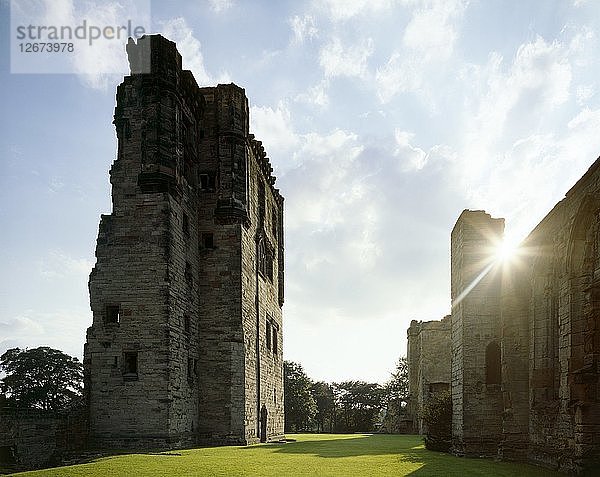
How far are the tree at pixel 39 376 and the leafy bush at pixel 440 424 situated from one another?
28.0 metres

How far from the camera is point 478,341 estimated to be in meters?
18.7

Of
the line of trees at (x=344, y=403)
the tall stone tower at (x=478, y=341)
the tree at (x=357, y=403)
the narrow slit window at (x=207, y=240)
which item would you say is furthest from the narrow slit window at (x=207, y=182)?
the tree at (x=357, y=403)

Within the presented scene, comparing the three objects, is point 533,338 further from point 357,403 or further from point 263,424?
point 357,403

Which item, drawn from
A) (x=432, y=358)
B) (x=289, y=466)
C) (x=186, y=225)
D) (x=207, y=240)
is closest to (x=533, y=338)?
(x=289, y=466)

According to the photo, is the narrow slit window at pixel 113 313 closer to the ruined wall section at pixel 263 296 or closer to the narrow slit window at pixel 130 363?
the narrow slit window at pixel 130 363

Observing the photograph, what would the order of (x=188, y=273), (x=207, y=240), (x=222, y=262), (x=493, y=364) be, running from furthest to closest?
(x=207, y=240) → (x=222, y=262) → (x=188, y=273) → (x=493, y=364)

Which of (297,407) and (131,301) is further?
(297,407)

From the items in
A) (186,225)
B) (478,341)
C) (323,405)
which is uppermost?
(186,225)

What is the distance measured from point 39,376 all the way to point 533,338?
119 ft

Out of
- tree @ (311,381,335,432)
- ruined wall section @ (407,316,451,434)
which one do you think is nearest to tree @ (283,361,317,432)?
ruined wall section @ (407,316,451,434)

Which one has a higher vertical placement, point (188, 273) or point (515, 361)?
point (188, 273)

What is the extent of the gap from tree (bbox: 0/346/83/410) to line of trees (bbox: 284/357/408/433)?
2127cm

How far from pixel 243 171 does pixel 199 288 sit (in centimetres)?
538

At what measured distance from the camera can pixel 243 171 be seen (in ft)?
86.3
